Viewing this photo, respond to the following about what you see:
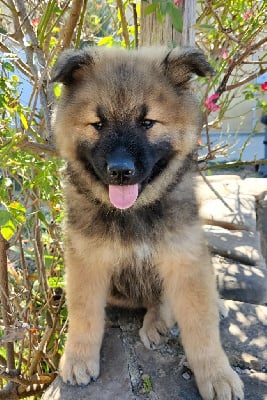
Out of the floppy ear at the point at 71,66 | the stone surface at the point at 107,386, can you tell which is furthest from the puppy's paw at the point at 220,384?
the floppy ear at the point at 71,66

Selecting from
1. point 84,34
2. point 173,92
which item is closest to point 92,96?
point 173,92

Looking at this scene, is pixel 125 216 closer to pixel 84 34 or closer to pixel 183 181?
pixel 183 181

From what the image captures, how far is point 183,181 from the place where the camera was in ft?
7.74

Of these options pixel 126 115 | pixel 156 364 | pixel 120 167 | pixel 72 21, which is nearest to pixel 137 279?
pixel 156 364

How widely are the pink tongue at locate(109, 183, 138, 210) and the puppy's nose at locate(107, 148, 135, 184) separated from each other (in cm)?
12

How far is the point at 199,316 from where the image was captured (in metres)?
2.25

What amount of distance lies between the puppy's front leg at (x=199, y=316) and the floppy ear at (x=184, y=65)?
78cm

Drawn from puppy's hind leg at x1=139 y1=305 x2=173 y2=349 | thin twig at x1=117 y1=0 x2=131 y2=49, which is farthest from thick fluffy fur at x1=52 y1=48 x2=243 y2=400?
thin twig at x1=117 y1=0 x2=131 y2=49

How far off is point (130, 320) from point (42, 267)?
674 mm

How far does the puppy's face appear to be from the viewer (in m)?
2.03

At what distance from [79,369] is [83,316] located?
24 centimetres

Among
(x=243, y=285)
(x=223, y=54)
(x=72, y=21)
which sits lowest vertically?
(x=243, y=285)

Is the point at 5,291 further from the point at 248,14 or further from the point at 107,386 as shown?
the point at 248,14

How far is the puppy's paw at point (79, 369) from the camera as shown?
2270 mm
